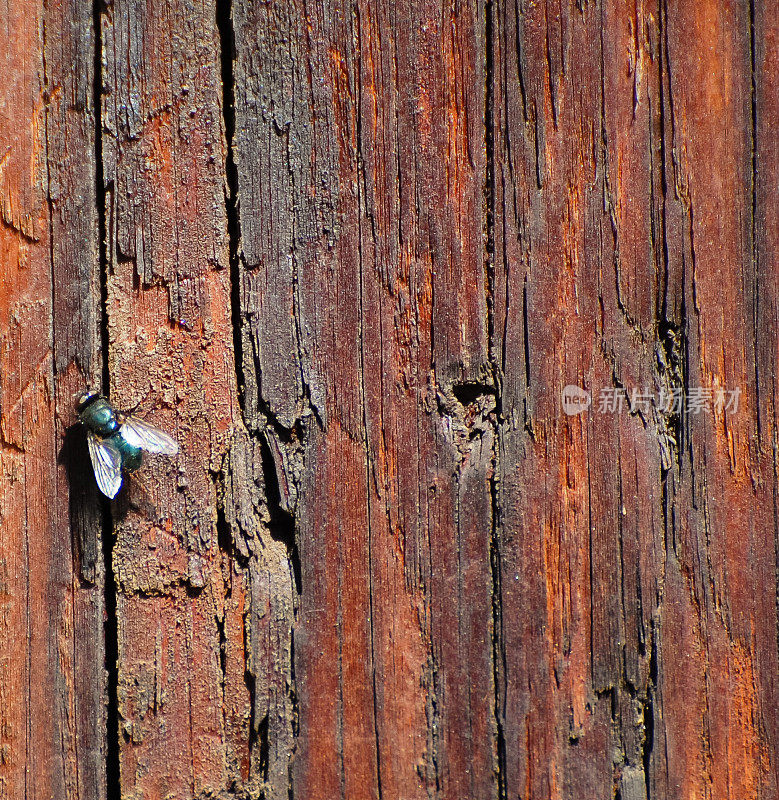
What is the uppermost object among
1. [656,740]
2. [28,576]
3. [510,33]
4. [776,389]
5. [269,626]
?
[510,33]

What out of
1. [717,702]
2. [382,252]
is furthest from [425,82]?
[717,702]

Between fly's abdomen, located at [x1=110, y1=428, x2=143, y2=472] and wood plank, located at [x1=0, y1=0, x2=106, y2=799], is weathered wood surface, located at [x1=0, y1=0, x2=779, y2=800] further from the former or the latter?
fly's abdomen, located at [x1=110, y1=428, x2=143, y2=472]

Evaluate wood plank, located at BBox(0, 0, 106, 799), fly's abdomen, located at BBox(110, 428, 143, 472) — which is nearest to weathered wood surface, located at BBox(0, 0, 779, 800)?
wood plank, located at BBox(0, 0, 106, 799)

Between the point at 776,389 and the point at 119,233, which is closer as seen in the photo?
the point at 119,233

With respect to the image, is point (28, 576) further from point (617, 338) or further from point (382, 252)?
point (617, 338)

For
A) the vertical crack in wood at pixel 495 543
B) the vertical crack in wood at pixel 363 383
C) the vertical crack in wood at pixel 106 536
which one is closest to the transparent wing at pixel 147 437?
the vertical crack in wood at pixel 106 536
